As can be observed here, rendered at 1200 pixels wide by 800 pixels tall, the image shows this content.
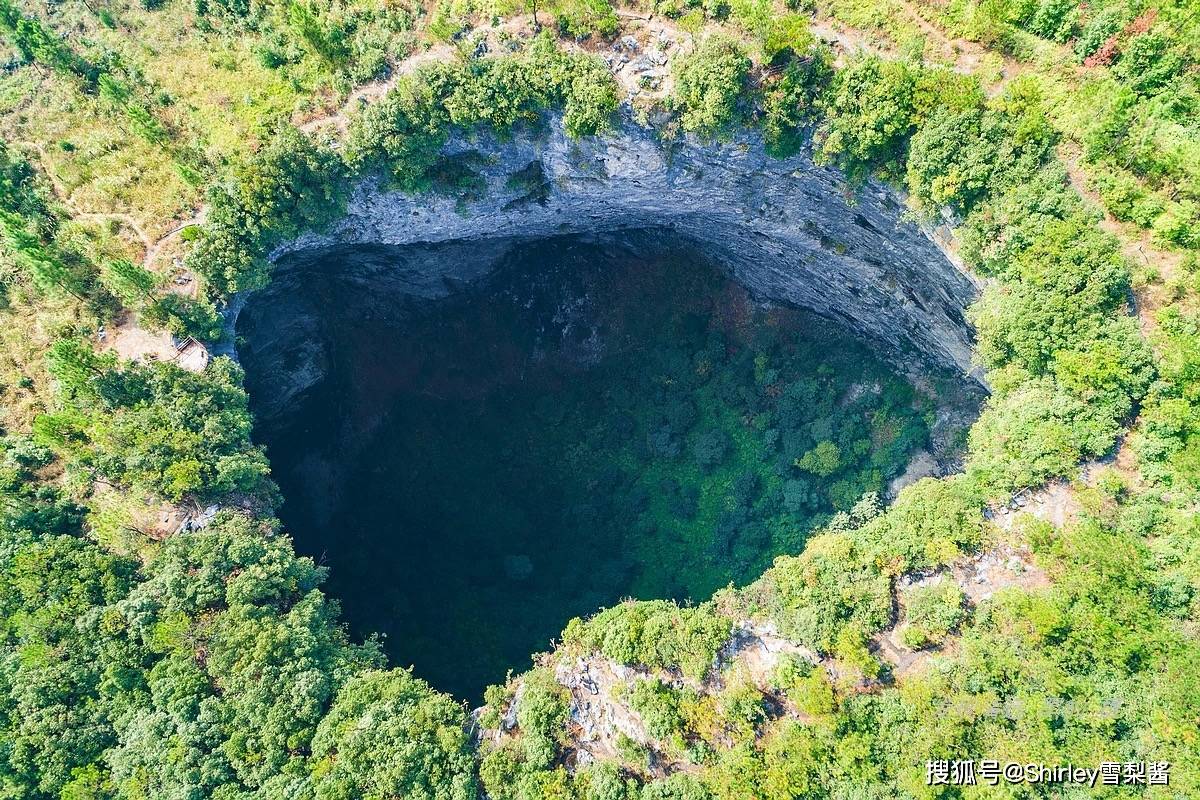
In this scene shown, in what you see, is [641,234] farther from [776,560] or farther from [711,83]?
[776,560]

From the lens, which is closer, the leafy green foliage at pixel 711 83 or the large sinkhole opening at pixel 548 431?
the leafy green foliage at pixel 711 83

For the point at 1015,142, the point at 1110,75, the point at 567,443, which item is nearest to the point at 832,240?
the point at 1015,142

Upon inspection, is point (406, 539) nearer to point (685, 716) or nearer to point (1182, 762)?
point (685, 716)

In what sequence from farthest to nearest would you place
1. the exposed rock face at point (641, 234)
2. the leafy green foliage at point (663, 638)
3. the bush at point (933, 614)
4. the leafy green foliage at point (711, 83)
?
the exposed rock face at point (641, 234) < the leafy green foliage at point (711, 83) < the leafy green foliage at point (663, 638) < the bush at point (933, 614)

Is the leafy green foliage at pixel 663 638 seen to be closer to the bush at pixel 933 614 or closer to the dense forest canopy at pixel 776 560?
the dense forest canopy at pixel 776 560

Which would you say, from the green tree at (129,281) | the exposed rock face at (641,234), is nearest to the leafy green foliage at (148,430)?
the green tree at (129,281)

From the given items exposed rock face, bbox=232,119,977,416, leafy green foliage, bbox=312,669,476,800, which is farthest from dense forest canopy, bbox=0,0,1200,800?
exposed rock face, bbox=232,119,977,416

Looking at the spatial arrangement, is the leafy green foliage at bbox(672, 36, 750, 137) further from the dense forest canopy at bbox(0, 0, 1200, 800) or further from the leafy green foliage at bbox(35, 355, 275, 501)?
the leafy green foliage at bbox(35, 355, 275, 501)

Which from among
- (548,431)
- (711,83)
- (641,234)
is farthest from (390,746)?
(641,234)
